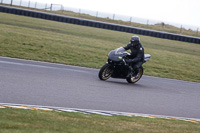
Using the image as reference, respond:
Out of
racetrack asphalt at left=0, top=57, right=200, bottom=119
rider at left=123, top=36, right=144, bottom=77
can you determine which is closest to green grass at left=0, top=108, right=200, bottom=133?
racetrack asphalt at left=0, top=57, right=200, bottom=119

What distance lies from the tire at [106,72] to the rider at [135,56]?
0.64 metres

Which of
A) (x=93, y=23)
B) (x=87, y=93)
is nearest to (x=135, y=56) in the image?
(x=87, y=93)

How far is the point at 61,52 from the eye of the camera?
69.4 feet

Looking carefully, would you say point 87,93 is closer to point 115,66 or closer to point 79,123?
point 115,66

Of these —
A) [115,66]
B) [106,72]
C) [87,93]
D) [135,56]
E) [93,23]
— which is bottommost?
[87,93]

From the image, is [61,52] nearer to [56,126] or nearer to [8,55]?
[8,55]

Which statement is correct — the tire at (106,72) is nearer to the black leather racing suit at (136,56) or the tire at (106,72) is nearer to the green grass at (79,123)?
the black leather racing suit at (136,56)

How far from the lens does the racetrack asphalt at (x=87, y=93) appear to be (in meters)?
9.60

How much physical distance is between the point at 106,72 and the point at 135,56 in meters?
1.24

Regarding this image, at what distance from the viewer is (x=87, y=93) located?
1106cm

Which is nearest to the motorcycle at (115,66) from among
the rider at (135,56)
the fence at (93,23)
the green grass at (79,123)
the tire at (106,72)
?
the tire at (106,72)

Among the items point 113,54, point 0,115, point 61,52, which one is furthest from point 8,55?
point 0,115

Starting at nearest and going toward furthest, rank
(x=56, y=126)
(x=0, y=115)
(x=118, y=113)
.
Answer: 1. (x=56, y=126)
2. (x=0, y=115)
3. (x=118, y=113)

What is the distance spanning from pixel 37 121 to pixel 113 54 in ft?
25.0
